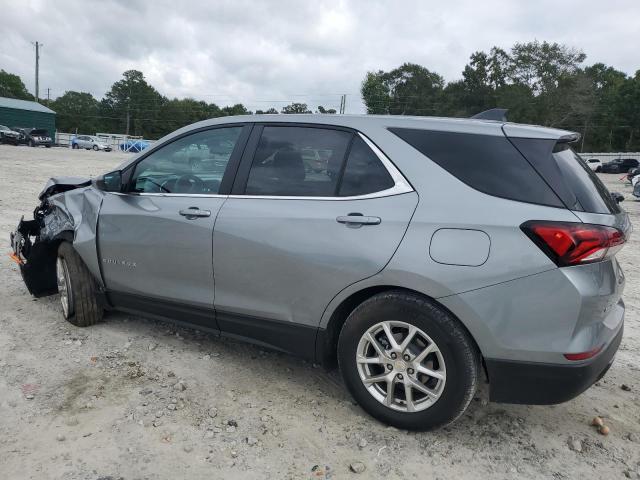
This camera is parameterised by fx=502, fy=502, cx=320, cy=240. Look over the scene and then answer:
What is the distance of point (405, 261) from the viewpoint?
8.39 feet

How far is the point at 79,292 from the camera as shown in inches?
158

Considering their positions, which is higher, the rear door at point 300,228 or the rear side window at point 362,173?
the rear side window at point 362,173

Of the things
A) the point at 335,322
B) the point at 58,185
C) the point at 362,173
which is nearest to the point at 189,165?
the point at 362,173

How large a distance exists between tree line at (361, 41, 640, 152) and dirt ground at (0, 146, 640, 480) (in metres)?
61.7

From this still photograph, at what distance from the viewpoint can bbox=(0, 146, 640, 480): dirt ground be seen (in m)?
2.49

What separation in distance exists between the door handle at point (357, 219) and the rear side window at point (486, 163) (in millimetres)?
451

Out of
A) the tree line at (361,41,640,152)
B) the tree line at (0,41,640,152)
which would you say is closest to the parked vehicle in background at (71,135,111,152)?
the tree line at (0,41,640,152)

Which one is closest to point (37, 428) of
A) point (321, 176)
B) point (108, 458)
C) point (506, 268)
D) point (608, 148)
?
point (108, 458)

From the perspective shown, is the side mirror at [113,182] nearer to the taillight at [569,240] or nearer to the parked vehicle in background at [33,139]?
the taillight at [569,240]

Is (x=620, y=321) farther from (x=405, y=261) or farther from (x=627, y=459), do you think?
(x=405, y=261)

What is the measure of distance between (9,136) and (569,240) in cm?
4542

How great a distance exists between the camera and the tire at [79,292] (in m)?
4.02

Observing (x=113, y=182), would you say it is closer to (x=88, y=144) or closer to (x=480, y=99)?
(x=88, y=144)

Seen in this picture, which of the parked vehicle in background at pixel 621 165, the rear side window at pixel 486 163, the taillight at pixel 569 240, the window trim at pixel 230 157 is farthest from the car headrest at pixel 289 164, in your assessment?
the parked vehicle in background at pixel 621 165
